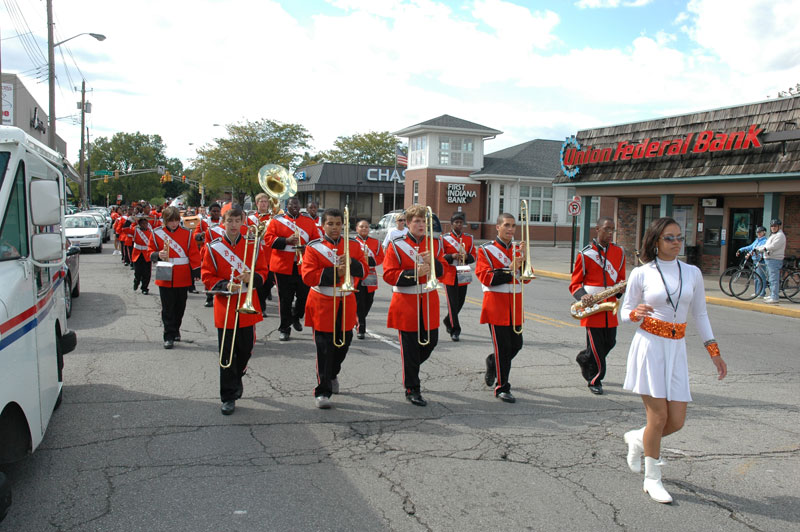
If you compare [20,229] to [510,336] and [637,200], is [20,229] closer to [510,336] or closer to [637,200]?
[510,336]

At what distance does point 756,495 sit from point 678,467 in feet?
1.90

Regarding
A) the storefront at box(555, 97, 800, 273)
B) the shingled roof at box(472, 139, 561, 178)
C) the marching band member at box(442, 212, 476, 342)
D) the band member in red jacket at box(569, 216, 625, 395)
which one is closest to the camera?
the band member in red jacket at box(569, 216, 625, 395)

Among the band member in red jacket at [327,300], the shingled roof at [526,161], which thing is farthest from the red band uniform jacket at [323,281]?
the shingled roof at [526,161]

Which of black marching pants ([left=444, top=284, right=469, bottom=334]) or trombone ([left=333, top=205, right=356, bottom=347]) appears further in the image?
black marching pants ([left=444, top=284, right=469, bottom=334])

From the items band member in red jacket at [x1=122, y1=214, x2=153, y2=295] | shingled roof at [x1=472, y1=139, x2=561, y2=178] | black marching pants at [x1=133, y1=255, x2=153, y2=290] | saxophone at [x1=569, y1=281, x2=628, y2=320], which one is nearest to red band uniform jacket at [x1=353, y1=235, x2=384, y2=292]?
saxophone at [x1=569, y1=281, x2=628, y2=320]

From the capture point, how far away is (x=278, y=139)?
176 feet

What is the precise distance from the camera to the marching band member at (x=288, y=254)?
9.60 meters

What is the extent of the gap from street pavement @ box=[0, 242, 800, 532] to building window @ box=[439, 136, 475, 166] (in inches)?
1442

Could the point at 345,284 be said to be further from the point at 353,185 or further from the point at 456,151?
the point at 353,185

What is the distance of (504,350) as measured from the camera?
6480mm

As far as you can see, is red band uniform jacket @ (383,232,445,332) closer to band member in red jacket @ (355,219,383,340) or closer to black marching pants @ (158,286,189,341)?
band member in red jacket @ (355,219,383,340)

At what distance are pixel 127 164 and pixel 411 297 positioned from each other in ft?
371

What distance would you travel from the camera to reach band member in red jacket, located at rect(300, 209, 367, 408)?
6.10 meters

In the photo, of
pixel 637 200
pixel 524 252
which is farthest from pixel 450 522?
pixel 637 200
